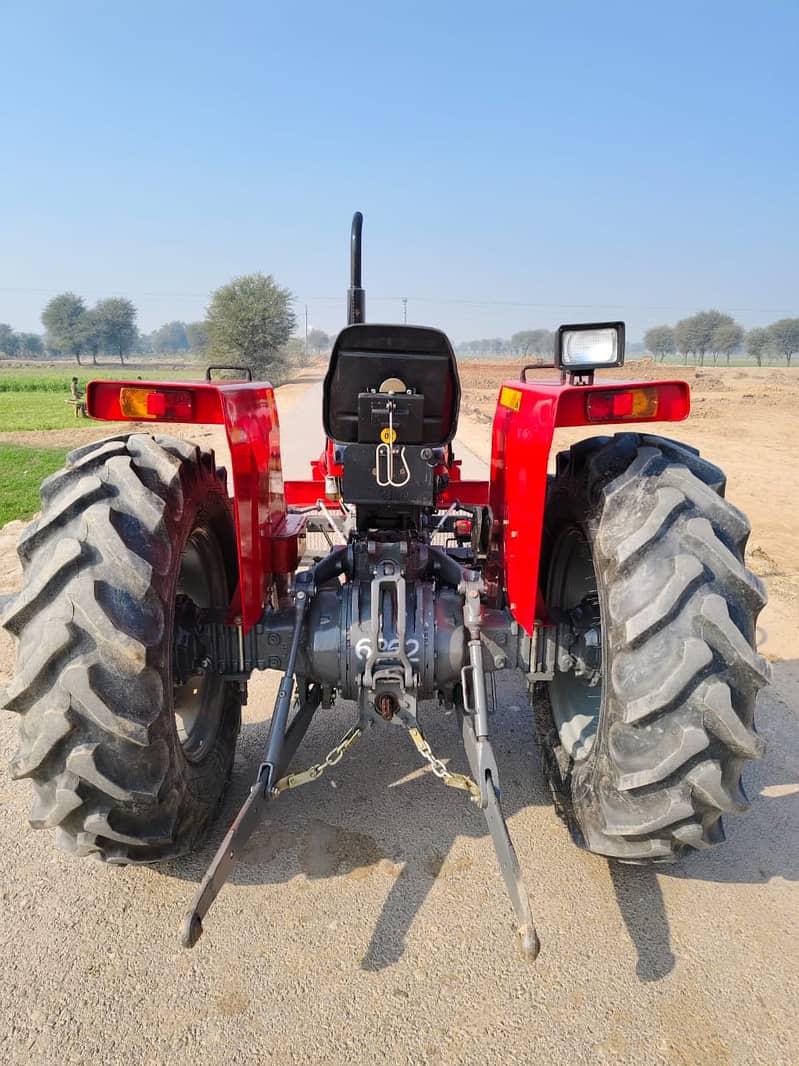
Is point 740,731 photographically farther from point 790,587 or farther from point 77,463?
point 790,587

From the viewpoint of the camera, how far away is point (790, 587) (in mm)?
6105

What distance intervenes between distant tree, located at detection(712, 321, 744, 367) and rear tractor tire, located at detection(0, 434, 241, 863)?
108245mm

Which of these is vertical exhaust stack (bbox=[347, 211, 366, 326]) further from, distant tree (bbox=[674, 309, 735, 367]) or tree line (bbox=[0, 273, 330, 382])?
distant tree (bbox=[674, 309, 735, 367])

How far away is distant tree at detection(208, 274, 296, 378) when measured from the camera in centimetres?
4481

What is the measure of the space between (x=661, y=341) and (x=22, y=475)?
370 ft

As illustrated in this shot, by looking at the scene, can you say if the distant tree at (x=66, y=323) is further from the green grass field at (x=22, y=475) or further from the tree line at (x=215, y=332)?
the green grass field at (x=22, y=475)

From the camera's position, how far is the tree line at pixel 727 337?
92312mm

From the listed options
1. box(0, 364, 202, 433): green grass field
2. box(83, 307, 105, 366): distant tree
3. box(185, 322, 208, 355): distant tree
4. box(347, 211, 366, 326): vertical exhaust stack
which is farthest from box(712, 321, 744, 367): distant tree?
box(347, 211, 366, 326): vertical exhaust stack

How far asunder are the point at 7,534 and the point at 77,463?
251 inches

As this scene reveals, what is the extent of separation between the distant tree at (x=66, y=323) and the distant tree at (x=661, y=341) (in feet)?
285

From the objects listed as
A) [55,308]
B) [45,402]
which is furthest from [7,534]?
[55,308]

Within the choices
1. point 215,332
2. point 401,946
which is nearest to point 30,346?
point 215,332

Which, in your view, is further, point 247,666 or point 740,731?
point 247,666

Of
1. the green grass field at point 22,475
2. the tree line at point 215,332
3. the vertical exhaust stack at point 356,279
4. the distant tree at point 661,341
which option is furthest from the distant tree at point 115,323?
the vertical exhaust stack at point 356,279
